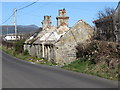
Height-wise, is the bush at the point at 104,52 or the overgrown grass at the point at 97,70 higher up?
the bush at the point at 104,52

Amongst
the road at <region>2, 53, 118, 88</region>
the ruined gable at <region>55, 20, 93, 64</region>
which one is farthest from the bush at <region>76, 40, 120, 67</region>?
the ruined gable at <region>55, 20, 93, 64</region>

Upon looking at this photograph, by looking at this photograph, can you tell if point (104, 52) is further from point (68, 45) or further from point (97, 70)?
point (68, 45)

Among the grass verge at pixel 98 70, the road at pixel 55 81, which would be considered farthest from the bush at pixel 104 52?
the road at pixel 55 81

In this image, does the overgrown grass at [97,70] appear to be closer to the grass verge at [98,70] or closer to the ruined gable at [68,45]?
the grass verge at [98,70]

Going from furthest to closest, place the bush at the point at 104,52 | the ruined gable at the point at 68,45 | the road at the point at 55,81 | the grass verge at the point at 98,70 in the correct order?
the ruined gable at the point at 68,45
the bush at the point at 104,52
the grass verge at the point at 98,70
the road at the point at 55,81

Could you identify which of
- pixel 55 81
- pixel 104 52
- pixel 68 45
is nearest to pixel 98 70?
pixel 104 52

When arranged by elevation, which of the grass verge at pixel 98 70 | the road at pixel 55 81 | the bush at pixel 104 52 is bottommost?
the road at pixel 55 81

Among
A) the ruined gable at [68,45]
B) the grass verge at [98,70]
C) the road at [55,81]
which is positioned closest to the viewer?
the road at [55,81]

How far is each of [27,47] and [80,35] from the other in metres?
17.8

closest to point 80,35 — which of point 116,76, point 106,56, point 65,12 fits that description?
point 65,12

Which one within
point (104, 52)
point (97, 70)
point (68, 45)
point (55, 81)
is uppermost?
point (68, 45)

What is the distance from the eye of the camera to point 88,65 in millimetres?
21562

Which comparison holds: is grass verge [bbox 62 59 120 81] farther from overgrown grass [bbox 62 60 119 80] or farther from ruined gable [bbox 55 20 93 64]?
ruined gable [bbox 55 20 93 64]

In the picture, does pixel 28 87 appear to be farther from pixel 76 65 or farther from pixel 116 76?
pixel 76 65
